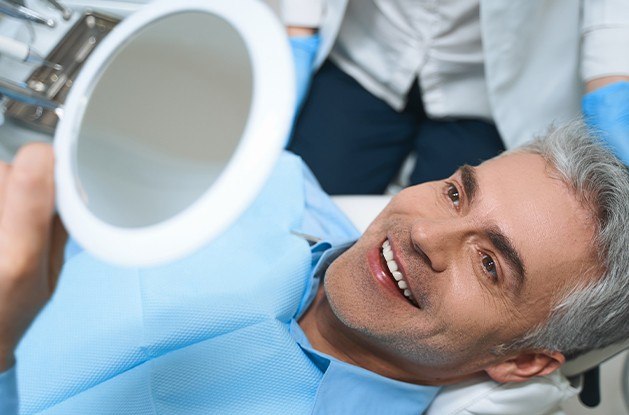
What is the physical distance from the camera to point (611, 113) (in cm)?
104

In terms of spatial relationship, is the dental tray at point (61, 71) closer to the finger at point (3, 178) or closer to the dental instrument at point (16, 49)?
the dental instrument at point (16, 49)

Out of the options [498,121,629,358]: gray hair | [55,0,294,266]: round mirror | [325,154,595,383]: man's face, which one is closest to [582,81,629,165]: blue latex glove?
[498,121,629,358]: gray hair

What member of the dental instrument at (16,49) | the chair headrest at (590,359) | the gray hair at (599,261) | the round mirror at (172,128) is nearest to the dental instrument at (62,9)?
the dental instrument at (16,49)

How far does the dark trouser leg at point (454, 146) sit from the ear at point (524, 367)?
2.01ft

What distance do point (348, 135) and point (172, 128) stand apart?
96 cm

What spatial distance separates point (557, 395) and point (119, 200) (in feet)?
2.88

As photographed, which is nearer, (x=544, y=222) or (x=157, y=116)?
(x=157, y=116)

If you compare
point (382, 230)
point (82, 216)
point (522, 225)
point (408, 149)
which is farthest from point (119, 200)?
point (408, 149)

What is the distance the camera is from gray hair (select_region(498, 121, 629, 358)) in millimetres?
878

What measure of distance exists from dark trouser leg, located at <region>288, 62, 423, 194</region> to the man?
55 centimetres

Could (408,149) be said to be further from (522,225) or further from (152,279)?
(152,279)

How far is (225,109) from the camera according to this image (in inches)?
22.7

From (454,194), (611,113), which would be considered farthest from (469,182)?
(611,113)

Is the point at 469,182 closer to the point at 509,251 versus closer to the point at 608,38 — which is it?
the point at 509,251
